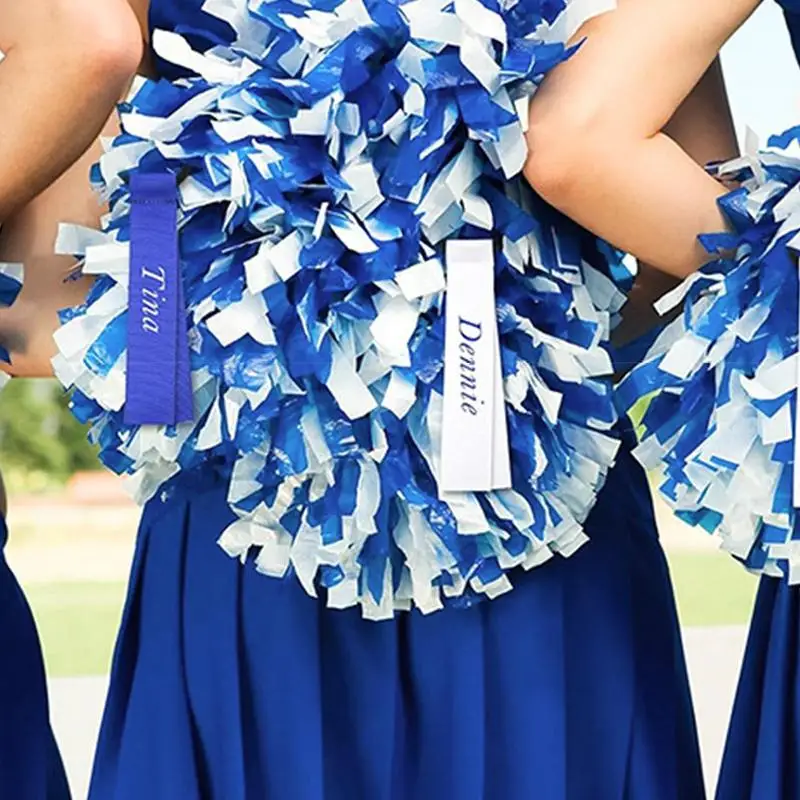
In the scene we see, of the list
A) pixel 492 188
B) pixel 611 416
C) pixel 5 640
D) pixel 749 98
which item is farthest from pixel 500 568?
pixel 749 98

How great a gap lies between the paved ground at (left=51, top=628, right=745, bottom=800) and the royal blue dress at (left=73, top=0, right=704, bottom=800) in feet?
3.66

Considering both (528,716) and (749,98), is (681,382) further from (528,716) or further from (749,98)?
(749,98)

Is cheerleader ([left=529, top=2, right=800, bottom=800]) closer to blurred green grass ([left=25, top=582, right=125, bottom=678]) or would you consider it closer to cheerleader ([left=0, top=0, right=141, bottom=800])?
cheerleader ([left=0, top=0, right=141, bottom=800])

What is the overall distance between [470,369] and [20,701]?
44cm

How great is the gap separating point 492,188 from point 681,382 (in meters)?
0.16

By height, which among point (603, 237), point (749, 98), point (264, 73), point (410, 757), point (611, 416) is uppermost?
point (264, 73)

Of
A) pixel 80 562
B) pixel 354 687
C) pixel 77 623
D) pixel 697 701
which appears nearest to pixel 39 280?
pixel 354 687

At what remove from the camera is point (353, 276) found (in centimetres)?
83

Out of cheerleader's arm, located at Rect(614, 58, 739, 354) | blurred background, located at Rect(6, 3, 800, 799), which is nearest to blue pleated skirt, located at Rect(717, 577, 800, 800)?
cheerleader's arm, located at Rect(614, 58, 739, 354)

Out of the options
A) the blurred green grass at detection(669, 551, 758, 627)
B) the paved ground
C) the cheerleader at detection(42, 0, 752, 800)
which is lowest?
the blurred green grass at detection(669, 551, 758, 627)

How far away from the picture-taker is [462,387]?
2.78ft

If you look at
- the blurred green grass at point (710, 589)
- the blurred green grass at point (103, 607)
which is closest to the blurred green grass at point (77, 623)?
the blurred green grass at point (103, 607)

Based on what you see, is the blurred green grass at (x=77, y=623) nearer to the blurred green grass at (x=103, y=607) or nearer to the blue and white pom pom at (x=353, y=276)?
the blurred green grass at (x=103, y=607)

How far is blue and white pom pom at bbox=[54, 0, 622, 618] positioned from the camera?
2.70ft
